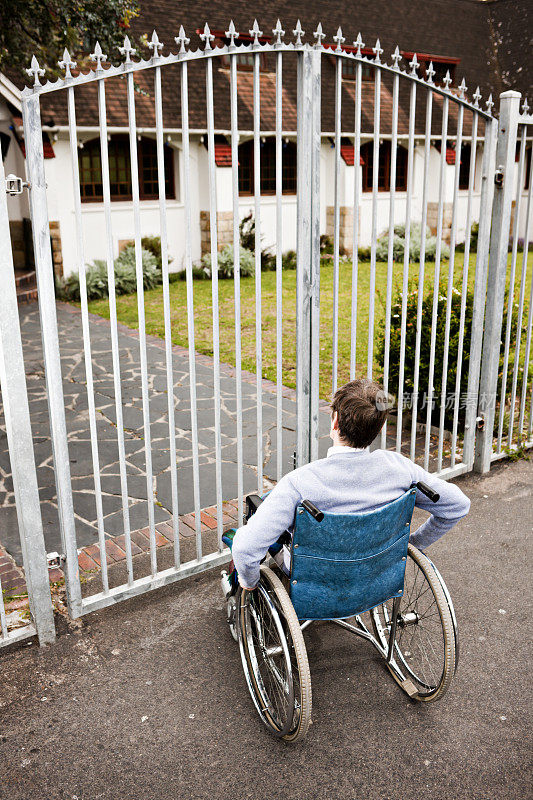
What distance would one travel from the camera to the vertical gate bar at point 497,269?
204 inches

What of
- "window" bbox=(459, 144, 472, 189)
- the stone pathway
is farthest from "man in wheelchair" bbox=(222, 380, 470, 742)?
"window" bbox=(459, 144, 472, 189)

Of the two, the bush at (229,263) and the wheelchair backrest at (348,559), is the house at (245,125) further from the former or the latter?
the wheelchair backrest at (348,559)

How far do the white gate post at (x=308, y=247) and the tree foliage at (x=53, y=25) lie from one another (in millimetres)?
6108

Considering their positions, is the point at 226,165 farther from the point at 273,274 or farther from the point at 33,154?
the point at 33,154

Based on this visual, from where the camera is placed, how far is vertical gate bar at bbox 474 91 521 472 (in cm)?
518

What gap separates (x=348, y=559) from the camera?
2.76 meters

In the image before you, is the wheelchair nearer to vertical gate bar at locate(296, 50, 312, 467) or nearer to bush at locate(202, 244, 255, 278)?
vertical gate bar at locate(296, 50, 312, 467)

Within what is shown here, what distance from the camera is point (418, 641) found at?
11.8 feet

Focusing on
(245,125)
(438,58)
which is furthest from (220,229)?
(438,58)

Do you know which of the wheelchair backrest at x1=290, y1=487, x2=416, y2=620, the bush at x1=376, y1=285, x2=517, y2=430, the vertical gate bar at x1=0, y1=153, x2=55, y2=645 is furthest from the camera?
the bush at x1=376, y1=285, x2=517, y2=430

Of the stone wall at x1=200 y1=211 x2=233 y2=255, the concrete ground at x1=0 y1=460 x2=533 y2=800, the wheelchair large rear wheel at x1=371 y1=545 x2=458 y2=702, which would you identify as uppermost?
the stone wall at x1=200 y1=211 x2=233 y2=255

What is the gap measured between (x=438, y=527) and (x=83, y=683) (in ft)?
5.94

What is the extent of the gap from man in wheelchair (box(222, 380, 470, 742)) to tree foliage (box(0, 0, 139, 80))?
790 centimetres

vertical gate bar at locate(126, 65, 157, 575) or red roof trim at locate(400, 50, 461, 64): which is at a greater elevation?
red roof trim at locate(400, 50, 461, 64)
